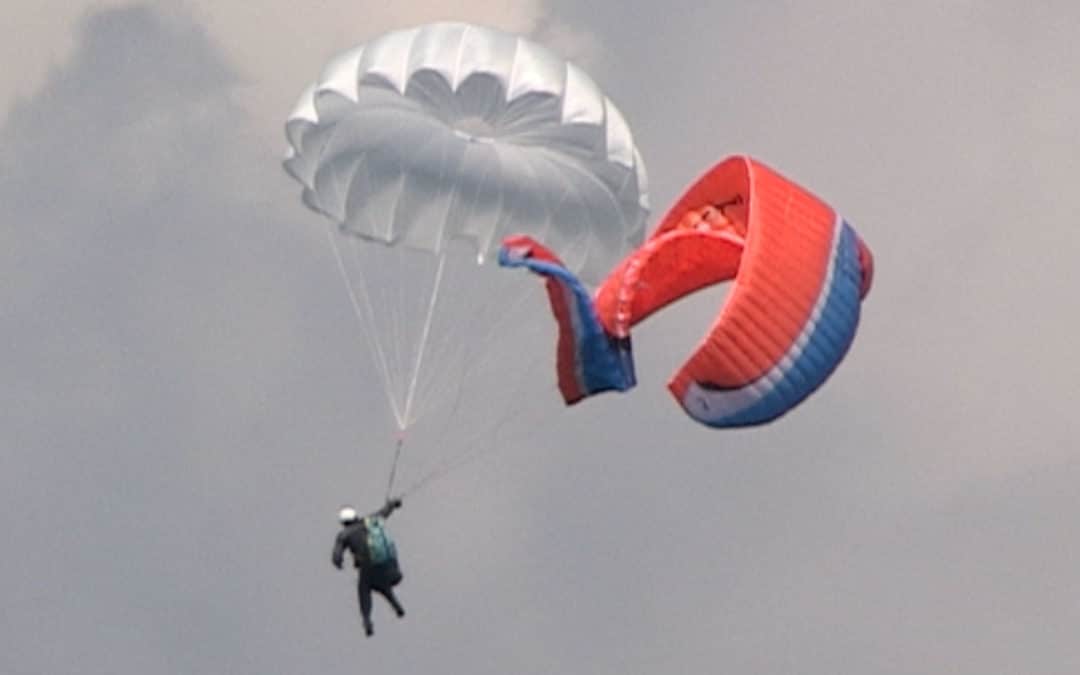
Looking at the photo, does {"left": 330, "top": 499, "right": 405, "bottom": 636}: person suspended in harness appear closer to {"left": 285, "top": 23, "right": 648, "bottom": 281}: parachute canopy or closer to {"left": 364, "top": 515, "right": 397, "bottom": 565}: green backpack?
{"left": 364, "top": 515, "right": 397, "bottom": 565}: green backpack


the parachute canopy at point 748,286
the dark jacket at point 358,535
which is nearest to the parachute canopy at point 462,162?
the parachute canopy at point 748,286

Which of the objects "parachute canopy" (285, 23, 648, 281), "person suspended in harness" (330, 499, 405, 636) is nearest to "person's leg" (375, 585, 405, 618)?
"person suspended in harness" (330, 499, 405, 636)

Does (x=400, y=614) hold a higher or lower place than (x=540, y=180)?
lower

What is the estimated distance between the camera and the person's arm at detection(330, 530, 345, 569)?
47906 mm

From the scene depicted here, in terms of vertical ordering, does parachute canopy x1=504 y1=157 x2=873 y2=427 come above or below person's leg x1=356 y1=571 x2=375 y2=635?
above

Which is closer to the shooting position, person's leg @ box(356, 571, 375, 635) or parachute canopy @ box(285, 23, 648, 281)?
person's leg @ box(356, 571, 375, 635)

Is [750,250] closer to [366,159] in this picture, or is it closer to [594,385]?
[594,385]

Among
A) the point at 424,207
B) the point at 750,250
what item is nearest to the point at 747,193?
the point at 750,250

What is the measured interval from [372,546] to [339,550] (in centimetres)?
49

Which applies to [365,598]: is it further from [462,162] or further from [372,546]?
[462,162]

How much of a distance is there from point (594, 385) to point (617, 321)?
0.77m

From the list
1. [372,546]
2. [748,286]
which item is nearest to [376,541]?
[372,546]

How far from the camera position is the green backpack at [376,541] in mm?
48625

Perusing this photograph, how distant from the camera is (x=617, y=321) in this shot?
49.9 meters
